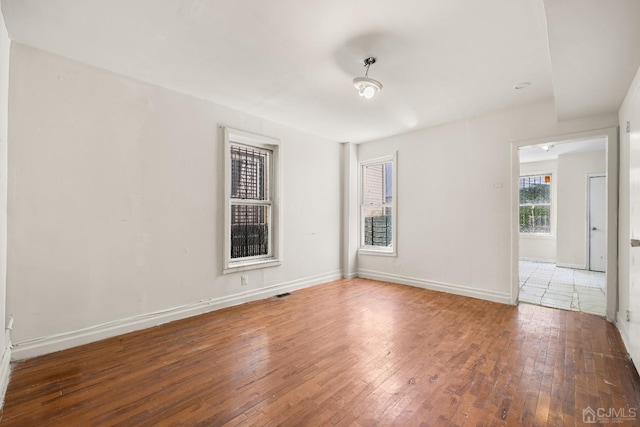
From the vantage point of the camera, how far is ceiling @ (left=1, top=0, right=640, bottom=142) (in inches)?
77.5

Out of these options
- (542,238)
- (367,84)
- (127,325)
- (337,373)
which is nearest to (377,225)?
(367,84)

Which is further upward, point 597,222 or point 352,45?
point 352,45

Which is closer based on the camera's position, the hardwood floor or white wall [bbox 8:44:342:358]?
the hardwood floor

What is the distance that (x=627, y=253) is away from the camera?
277cm

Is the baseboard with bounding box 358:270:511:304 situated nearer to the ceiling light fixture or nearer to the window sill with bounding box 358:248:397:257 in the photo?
the window sill with bounding box 358:248:397:257

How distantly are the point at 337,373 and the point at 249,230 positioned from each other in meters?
2.57

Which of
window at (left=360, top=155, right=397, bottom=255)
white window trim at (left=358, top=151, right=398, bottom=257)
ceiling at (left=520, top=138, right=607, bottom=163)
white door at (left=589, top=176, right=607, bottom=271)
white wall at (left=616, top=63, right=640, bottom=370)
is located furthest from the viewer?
white door at (left=589, top=176, right=607, bottom=271)

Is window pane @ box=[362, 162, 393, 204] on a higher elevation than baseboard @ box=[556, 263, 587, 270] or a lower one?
higher

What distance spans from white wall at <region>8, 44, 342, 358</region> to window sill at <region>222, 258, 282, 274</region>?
0.10m

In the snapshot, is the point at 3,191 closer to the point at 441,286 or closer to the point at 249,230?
the point at 249,230

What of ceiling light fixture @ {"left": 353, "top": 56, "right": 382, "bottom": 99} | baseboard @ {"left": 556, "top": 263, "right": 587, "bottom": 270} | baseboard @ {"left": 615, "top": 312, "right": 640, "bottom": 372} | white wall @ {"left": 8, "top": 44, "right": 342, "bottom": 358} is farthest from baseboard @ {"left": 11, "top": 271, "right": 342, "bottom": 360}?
baseboard @ {"left": 556, "top": 263, "right": 587, "bottom": 270}

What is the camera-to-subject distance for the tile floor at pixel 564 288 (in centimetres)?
386

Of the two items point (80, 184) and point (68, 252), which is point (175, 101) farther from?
point (68, 252)

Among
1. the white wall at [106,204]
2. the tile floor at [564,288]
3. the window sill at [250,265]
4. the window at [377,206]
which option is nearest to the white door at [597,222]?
the tile floor at [564,288]
